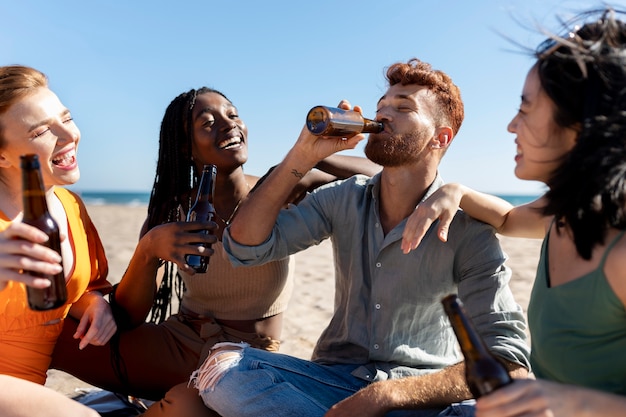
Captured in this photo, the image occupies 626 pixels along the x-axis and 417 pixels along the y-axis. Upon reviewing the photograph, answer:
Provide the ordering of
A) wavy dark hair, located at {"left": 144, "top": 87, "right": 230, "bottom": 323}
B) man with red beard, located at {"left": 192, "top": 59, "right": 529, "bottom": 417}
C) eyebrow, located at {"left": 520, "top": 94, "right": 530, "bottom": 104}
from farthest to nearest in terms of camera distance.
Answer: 1. wavy dark hair, located at {"left": 144, "top": 87, "right": 230, "bottom": 323}
2. man with red beard, located at {"left": 192, "top": 59, "right": 529, "bottom": 417}
3. eyebrow, located at {"left": 520, "top": 94, "right": 530, "bottom": 104}

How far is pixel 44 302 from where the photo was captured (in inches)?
92.8

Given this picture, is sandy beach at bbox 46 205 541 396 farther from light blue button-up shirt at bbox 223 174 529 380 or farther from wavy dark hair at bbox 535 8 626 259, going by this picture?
wavy dark hair at bbox 535 8 626 259

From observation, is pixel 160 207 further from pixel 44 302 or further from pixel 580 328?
pixel 580 328

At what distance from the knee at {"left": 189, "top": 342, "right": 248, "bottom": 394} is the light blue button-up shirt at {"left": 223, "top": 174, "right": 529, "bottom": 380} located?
0.45 meters

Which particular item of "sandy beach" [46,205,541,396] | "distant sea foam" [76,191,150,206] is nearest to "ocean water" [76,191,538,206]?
"distant sea foam" [76,191,150,206]

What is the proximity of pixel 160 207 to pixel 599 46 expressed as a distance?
2887 mm

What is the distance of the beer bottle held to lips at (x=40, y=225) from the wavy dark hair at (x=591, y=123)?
6.17 ft

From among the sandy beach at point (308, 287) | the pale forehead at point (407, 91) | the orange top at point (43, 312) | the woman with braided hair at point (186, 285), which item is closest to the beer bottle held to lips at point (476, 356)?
the woman with braided hair at point (186, 285)

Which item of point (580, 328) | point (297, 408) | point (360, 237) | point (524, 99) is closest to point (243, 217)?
point (360, 237)

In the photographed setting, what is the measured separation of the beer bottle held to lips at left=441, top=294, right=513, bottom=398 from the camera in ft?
5.43

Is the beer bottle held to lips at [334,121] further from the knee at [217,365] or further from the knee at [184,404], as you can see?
the knee at [184,404]

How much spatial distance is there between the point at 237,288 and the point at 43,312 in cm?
114

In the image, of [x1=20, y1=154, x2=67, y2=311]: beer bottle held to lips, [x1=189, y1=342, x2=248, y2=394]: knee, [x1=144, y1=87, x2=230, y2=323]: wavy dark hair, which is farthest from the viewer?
[x1=144, y1=87, x2=230, y2=323]: wavy dark hair

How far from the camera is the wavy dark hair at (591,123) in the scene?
1800 millimetres
